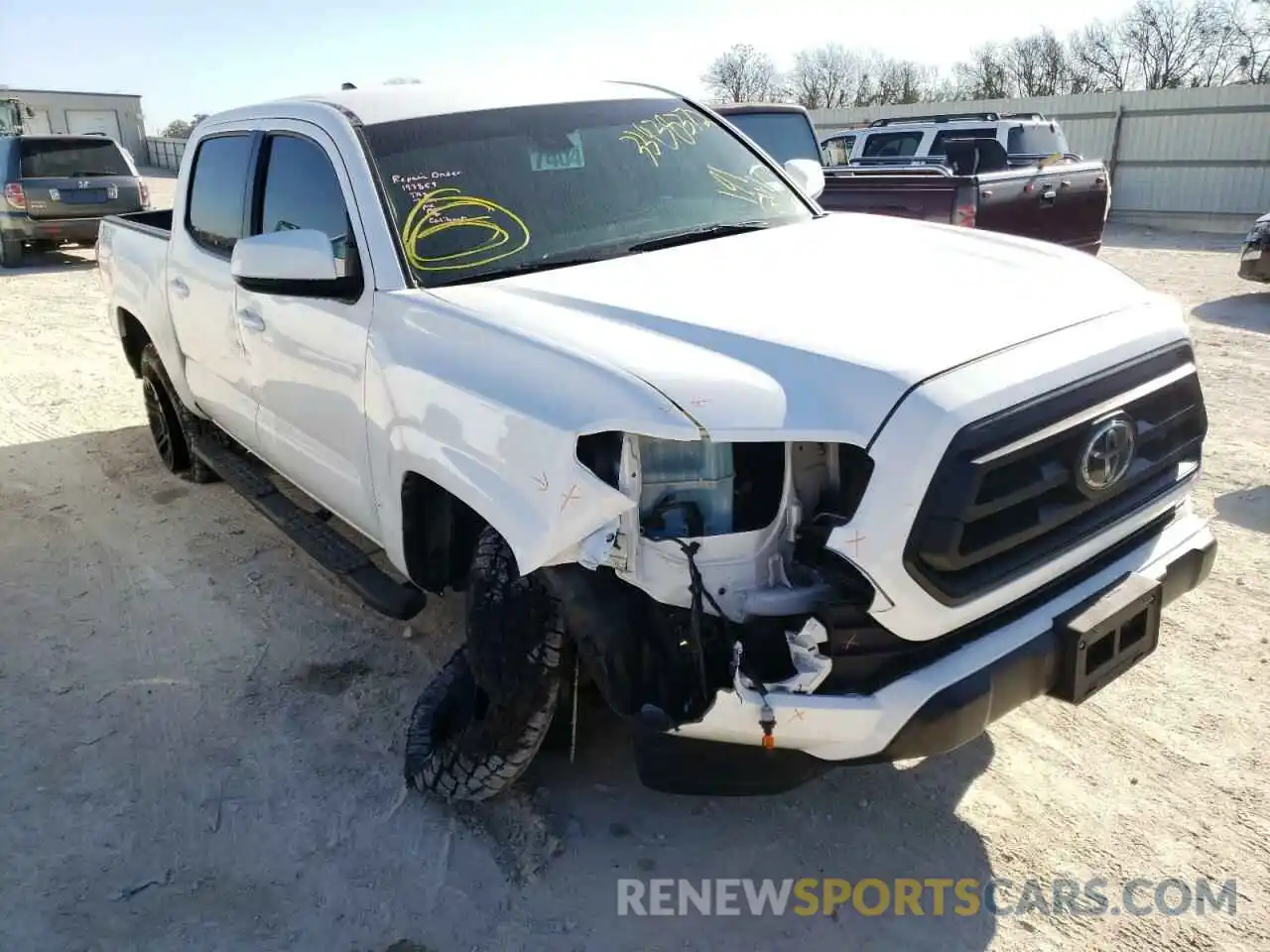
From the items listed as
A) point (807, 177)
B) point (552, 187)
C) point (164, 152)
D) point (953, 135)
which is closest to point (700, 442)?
point (552, 187)

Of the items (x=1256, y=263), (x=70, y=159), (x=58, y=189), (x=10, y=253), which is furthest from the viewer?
(x=10, y=253)

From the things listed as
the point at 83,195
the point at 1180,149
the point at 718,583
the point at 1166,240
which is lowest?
the point at 1166,240

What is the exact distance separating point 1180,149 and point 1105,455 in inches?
777

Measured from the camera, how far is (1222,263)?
13.2 metres

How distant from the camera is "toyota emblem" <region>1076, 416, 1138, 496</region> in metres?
2.41

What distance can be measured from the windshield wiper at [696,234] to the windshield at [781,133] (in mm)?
6262

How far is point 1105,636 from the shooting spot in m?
2.46

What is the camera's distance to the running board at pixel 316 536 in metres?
3.43

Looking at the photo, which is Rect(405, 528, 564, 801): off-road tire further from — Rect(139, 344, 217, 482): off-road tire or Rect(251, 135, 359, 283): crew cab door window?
Rect(139, 344, 217, 482): off-road tire

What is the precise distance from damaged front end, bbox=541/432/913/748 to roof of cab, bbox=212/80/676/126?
173 centimetres

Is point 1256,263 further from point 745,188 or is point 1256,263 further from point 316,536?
point 316,536

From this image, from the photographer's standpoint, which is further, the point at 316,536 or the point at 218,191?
the point at 218,191

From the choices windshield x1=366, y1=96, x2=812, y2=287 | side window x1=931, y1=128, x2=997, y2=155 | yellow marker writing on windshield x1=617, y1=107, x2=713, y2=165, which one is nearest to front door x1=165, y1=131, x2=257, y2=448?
windshield x1=366, y1=96, x2=812, y2=287

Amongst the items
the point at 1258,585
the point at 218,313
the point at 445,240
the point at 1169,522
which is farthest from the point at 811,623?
the point at 218,313
